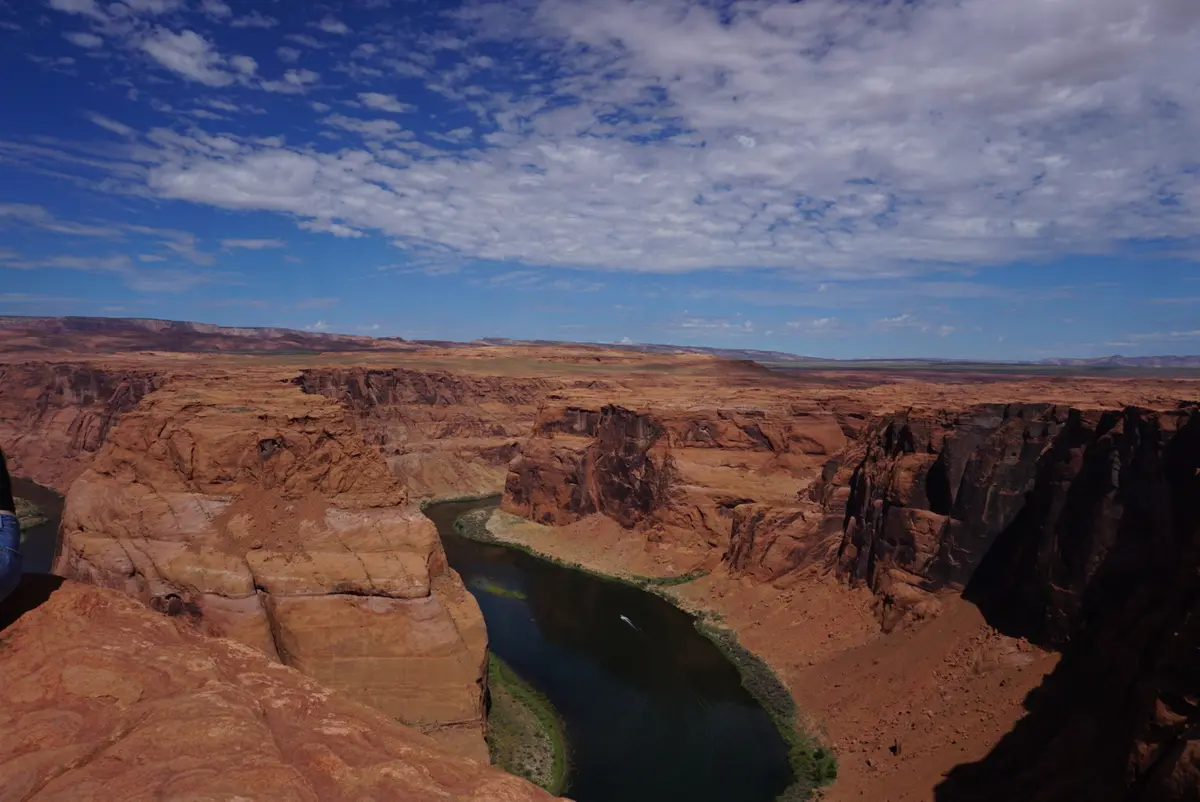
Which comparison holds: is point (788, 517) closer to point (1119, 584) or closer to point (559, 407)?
point (1119, 584)

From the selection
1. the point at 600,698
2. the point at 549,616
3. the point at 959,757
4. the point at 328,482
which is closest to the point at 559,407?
the point at 549,616

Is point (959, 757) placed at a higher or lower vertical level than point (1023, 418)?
lower

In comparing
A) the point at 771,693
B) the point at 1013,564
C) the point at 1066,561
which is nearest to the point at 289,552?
the point at 771,693

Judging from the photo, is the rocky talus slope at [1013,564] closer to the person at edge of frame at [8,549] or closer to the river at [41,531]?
the person at edge of frame at [8,549]

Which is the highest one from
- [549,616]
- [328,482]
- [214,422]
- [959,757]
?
[214,422]

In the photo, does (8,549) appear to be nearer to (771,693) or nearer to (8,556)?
(8,556)

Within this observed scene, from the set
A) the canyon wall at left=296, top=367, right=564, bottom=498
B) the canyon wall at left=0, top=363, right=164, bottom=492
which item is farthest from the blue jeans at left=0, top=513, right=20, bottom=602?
the canyon wall at left=0, top=363, right=164, bottom=492
